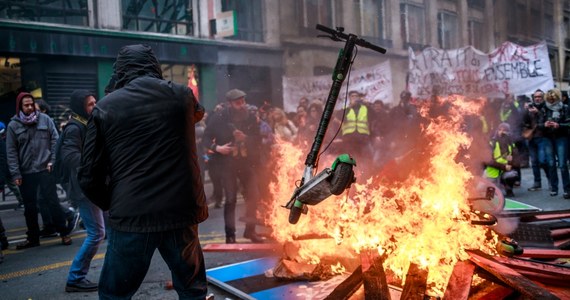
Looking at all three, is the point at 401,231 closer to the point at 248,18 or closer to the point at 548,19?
the point at 548,19

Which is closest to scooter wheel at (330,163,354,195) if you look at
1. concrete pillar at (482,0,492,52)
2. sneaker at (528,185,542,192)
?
concrete pillar at (482,0,492,52)

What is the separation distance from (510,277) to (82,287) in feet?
→ 11.7

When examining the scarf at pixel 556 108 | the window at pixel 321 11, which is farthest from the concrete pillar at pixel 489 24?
the window at pixel 321 11

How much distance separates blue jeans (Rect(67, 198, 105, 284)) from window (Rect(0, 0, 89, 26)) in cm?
924

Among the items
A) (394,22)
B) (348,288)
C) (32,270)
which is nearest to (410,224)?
(348,288)

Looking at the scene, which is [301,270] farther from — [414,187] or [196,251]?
[196,251]

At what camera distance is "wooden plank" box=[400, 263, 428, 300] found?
10.6 feet

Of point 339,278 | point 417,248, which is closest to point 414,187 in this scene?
point 417,248

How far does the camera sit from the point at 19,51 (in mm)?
11344

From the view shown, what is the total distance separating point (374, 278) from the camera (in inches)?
135

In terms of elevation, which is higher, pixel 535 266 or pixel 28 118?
pixel 28 118

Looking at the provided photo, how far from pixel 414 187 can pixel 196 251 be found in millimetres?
2192

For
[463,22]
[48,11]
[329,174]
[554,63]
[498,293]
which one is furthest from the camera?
[48,11]

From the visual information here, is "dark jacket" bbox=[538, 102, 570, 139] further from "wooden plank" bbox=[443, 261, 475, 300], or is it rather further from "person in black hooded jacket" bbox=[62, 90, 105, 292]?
"person in black hooded jacket" bbox=[62, 90, 105, 292]
